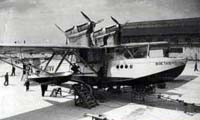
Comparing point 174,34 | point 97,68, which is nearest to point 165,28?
point 174,34

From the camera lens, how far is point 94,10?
40.3 ft

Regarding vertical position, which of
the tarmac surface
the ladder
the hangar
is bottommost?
Result: the tarmac surface

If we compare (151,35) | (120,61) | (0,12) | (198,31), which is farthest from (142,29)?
(0,12)

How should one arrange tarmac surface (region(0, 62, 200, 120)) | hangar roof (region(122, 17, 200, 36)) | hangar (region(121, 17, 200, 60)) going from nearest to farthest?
1. tarmac surface (region(0, 62, 200, 120))
2. hangar (region(121, 17, 200, 60))
3. hangar roof (region(122, 17, 200, 36))

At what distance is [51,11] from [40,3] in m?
0.73

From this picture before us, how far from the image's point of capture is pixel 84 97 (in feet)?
40.3

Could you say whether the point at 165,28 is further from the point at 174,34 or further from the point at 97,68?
the point at 97,68

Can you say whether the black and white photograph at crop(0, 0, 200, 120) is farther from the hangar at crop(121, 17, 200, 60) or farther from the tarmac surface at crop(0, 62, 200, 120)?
the hangar at crop(121, 17, 200, 60)

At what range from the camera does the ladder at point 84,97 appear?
12039 millimetres

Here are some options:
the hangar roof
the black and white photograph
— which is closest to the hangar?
the hangar roof

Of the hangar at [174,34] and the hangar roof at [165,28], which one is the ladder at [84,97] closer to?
the hangar at [174,34]

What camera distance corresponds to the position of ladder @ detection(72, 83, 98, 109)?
1204cm

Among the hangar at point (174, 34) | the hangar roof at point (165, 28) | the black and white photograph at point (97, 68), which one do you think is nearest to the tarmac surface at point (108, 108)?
the black and white photograph at point (97, 68)

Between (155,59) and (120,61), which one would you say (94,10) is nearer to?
(120,61)
